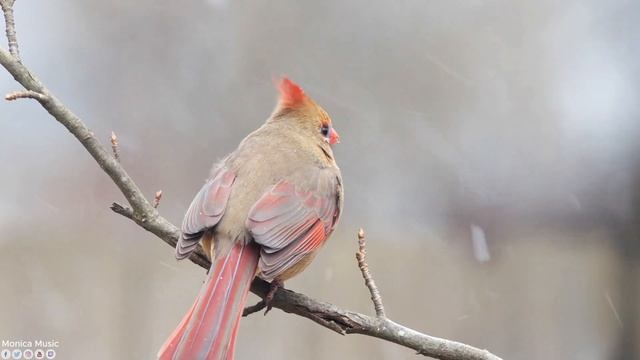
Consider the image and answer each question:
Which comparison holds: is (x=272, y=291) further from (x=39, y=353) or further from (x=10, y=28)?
(x=39, y=353)

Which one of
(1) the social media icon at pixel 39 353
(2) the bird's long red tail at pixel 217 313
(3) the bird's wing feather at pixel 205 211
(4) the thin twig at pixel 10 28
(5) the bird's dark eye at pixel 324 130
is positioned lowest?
(2) the bird's long red tail at pixel 217 313

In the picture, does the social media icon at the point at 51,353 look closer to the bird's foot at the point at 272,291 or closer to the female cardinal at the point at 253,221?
the female cardinal at the point at 253,221

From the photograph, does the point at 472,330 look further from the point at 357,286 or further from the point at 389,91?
the point at 389,91

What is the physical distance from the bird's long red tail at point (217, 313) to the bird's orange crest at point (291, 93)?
0.69 meters

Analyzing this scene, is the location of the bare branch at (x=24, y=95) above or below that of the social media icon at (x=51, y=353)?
above

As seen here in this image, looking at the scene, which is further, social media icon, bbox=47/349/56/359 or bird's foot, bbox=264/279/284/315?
social media icon, bbox=47/349/56/359

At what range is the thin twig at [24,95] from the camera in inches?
65.3

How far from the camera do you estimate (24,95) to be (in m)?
1.69

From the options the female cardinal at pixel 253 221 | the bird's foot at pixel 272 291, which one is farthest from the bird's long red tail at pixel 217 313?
the bird's foot at pixel 272 291

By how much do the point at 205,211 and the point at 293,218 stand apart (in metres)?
0.22

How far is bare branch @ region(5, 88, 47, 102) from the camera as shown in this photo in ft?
5.44

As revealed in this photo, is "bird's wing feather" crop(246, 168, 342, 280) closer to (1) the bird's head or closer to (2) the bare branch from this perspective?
(1) the bird's head

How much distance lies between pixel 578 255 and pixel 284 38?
1544 mm

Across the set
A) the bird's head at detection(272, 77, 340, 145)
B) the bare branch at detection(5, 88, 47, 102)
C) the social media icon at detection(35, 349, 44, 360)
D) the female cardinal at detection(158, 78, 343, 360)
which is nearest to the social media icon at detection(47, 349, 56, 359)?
the social media icon at detection(35, 349, 44, 360)
